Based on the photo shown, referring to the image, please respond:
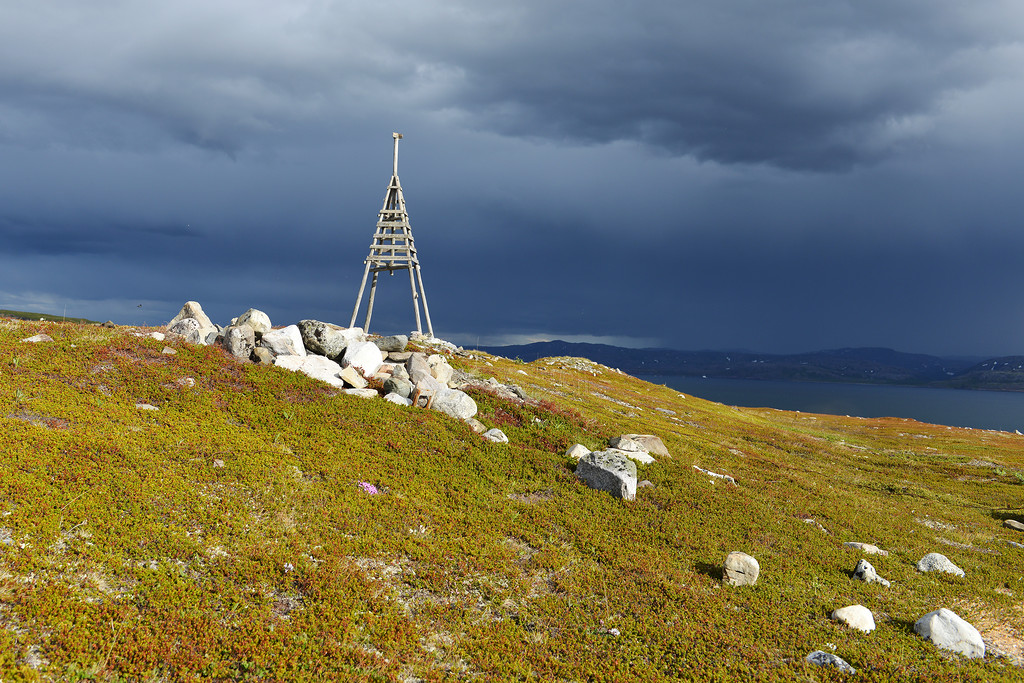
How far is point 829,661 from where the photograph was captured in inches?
458

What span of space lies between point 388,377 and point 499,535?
14.5 meters

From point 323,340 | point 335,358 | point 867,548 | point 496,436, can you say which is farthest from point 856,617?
point 323,340

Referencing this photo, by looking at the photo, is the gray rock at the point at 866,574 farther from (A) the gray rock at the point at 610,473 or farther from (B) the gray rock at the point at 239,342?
(B) the gray rock at the point at 239,342

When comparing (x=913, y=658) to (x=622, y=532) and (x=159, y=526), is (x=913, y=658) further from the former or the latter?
(x=159, y=526)

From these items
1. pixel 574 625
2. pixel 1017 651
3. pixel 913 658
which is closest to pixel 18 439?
pixel 574 625

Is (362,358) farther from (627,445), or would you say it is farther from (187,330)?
(627,445)

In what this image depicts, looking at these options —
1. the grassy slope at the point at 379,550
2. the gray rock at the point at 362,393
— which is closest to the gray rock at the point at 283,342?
the grassy slope at the point at 379,550

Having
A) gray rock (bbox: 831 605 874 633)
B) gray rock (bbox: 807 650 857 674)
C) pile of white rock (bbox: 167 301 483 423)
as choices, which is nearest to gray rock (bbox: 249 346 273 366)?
pile of white rock (bbox: 167 301 483 423)

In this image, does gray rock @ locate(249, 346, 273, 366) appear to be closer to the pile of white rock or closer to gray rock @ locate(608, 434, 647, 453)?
the pile of white rock

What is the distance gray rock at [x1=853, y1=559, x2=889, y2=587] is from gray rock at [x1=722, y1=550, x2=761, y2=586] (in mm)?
3970

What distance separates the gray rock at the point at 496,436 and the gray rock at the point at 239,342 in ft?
45.1

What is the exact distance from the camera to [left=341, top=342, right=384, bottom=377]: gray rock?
29969 mm

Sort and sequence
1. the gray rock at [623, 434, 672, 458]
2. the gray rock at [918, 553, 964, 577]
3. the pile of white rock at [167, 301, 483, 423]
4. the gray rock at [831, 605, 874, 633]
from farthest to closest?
1. the gray rock at [623, 434, 672, 458]
2. the pile of white rock at [167, 301, 483, 423]
3. the gray rock at [918, 553, 964, 577]
4. the gray rock at [831, 605, 874, 633]

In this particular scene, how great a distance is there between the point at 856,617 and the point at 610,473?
930cm
